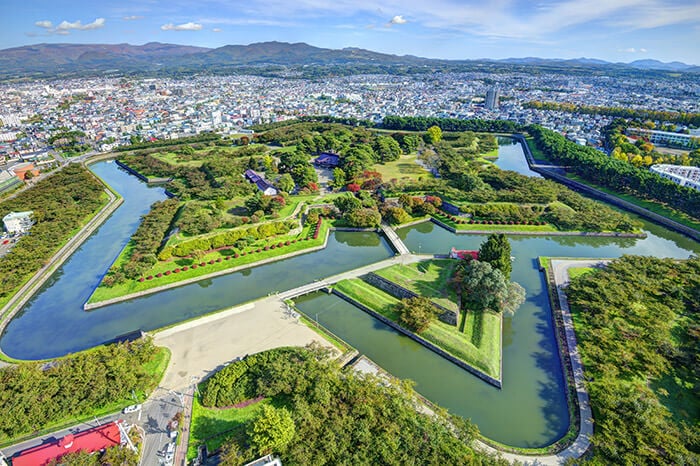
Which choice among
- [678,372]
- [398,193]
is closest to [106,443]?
[678,372]

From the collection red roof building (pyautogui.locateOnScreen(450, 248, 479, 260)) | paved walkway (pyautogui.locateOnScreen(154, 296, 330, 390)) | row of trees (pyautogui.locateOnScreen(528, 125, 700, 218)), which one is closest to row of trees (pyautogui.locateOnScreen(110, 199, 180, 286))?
paved walkway (pyautogui.locateOnScreen(154, 296, 330, 390))

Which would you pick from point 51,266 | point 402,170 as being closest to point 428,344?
point 51,266

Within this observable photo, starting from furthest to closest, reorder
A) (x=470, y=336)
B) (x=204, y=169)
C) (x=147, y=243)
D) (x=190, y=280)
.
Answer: (x=204, y=169) → (x=147, y=243) → (x=190, y=280) → (x=470, y=336)

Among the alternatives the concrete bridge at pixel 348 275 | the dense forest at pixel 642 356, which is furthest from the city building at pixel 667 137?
the concrete bridge at pixel 348 275

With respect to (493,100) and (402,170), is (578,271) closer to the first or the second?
(402,170)

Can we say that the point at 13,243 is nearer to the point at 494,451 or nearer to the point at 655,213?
the point at 494,451

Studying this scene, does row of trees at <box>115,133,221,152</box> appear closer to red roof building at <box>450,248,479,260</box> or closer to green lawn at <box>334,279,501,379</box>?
red roof building at <box>450,248,479,260</box>

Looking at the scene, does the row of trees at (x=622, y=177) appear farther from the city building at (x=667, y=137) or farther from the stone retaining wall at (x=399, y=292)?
the stone retaining wall at (x=399, y=292)
